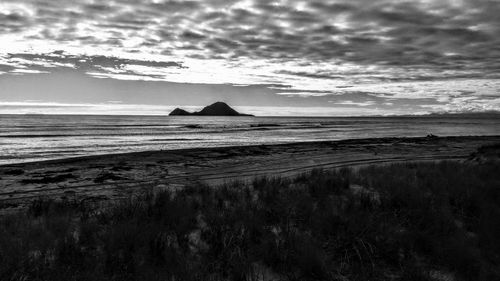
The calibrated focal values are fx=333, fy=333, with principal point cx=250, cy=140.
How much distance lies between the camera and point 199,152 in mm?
24891

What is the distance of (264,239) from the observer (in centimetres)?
559

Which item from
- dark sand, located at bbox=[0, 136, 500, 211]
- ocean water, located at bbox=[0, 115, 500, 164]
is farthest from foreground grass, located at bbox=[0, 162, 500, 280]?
ocean water, located at bbox=[0, 115, 500, 164]

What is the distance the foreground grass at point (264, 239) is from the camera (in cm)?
470

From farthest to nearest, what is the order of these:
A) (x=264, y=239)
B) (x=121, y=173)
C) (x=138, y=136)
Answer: (x=138, y=136), (x=121, y=173), (x=264, y=239)

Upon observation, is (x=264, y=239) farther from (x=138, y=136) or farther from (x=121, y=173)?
(x=138, y=136)

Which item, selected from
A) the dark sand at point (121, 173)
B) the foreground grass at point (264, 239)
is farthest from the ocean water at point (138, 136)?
the foreground grass at point (264, 239)

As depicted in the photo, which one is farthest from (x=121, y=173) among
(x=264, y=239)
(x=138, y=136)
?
(x=138, y=136)

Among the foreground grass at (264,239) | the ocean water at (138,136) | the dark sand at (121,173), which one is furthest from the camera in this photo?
the ocean water at (138,136)

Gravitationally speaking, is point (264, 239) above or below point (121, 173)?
above

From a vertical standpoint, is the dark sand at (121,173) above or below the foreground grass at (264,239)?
below

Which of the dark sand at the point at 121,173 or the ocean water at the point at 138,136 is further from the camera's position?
the ocean water at the point at 138,136

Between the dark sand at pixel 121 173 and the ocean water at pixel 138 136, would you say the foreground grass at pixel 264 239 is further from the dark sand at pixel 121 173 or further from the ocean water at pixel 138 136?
the ocean water at pixel 138 136

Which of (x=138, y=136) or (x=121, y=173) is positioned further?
(x=138, y=136)

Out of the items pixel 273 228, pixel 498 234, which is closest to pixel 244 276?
pixel 273 228
